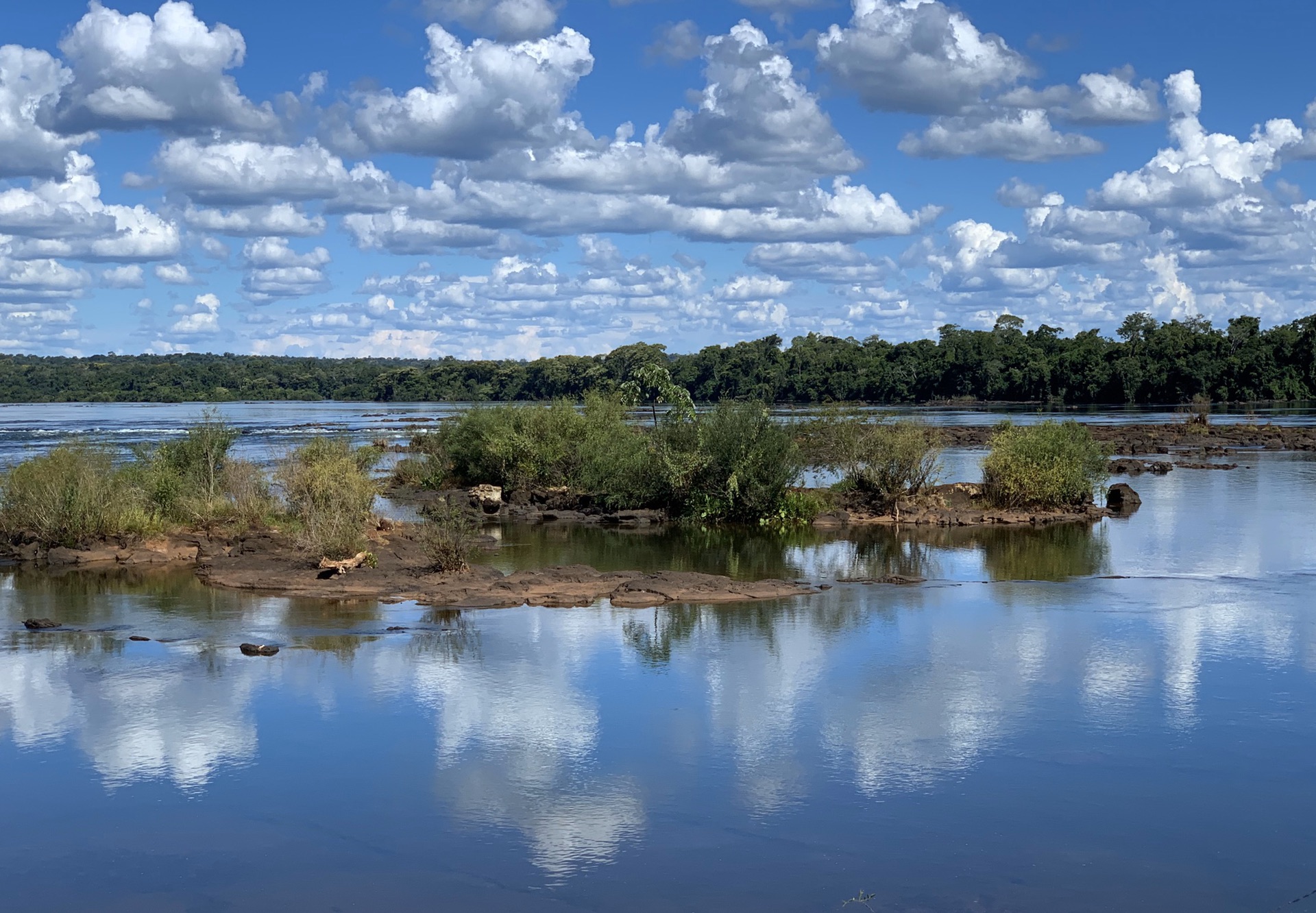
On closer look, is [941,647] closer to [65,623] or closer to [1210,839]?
[1210,839]

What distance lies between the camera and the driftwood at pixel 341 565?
85.5ft

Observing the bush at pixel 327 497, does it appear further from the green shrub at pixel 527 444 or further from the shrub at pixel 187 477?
the green shrub at pixel 527 444

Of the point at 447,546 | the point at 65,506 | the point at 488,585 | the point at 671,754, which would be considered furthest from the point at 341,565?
the point at 671,754

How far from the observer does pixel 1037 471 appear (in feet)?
123

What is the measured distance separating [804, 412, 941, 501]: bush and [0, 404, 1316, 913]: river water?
500 inches

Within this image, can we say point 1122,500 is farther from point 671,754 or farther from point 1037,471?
point 671,754

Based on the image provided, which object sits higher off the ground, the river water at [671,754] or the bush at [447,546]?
the bush at [447,546]

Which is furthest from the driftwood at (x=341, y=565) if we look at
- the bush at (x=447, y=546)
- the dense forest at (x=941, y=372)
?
the dense forest at (x=941, y=372)

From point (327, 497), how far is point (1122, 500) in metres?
24.5

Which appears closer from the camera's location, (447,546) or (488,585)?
(488,585)

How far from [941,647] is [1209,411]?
107m

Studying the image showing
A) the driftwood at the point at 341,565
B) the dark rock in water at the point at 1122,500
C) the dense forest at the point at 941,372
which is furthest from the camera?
the dense forest at the point at 941,372

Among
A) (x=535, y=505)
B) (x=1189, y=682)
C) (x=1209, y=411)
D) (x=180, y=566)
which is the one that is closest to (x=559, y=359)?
(x=1209, y=411)

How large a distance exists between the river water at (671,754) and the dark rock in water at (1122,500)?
46.0 ft
